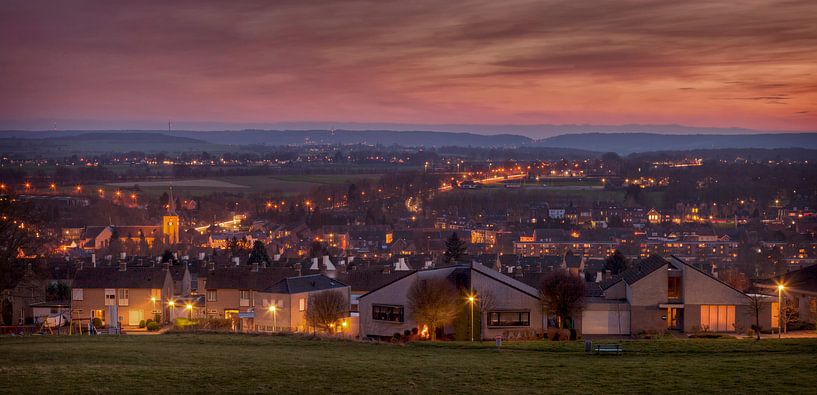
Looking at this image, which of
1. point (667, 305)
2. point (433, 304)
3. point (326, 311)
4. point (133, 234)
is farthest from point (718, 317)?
point (133, 234)

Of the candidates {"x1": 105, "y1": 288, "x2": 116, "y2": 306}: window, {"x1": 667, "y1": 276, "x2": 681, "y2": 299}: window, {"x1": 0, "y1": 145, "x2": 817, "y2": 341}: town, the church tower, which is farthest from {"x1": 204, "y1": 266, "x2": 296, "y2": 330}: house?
the church tower

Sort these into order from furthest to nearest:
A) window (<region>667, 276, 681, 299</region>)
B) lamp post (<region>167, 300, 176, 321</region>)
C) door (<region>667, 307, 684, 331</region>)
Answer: lamp post (<region>167, 300, 176, 321</region>) → window (<region>667, 276, 681, 299</region>) → door (<region>667, 307, 684, 331</region>)

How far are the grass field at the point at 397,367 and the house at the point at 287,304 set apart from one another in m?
15.7

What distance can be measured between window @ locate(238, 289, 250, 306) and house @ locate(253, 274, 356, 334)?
463 centimetres

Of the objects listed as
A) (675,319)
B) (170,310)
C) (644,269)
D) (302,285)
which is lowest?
(170,310)

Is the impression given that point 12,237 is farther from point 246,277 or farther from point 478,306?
point 478,306

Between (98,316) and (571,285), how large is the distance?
92.7 feet

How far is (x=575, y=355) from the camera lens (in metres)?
Answer: 25.7

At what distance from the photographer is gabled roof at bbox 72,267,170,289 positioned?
51.2m

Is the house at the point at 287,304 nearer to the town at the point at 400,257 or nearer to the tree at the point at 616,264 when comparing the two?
the town at the point at 400,257

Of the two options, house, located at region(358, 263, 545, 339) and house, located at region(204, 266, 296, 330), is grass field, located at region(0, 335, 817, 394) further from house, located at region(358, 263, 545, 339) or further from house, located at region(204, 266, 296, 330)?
house, located at region(204, 266, 296, 330)

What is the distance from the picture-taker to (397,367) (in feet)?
74.9

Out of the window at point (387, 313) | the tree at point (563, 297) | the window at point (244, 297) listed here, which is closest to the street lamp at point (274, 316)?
the window at point (244, 297)

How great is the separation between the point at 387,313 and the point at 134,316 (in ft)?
60.8
